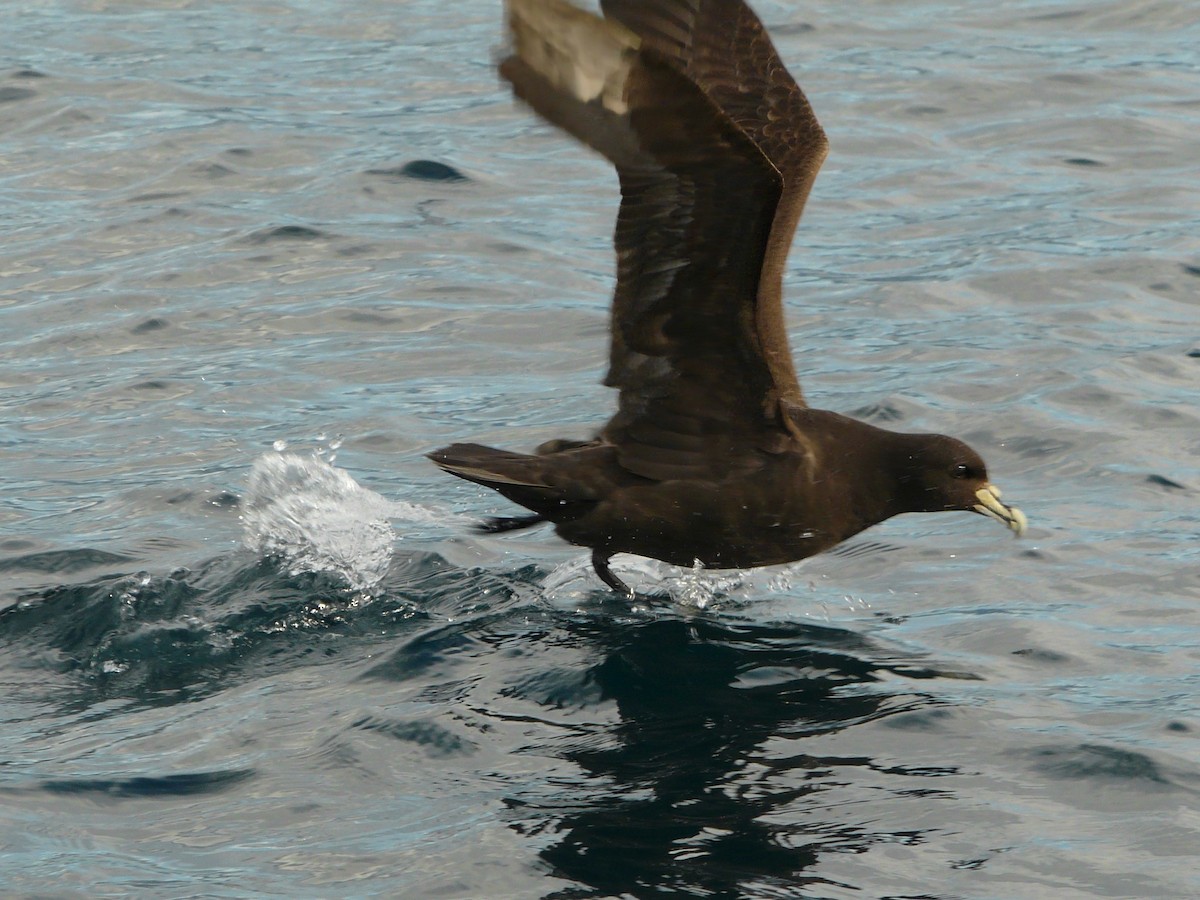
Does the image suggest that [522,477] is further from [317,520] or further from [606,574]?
[317,520]

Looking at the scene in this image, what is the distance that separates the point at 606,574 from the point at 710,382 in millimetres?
1102

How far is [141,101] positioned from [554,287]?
18.6ft

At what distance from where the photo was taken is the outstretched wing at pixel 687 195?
18.3 ft

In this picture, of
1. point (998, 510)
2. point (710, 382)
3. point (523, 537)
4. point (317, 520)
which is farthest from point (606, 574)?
point (998, 510)

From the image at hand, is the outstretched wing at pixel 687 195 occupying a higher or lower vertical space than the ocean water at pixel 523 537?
higher

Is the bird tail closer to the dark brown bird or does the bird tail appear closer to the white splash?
the dark brown bird

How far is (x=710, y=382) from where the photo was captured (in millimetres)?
6797

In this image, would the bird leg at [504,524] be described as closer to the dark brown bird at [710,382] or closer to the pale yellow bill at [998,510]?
the dark brown bird at [710,382]

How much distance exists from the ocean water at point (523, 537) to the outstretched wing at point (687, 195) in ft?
3.02

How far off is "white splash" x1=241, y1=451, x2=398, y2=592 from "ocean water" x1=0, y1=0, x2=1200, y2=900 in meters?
0.02

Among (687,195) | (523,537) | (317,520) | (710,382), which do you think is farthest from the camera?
(523,537)

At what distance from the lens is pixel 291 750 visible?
237 inches

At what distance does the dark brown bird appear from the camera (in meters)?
5.86

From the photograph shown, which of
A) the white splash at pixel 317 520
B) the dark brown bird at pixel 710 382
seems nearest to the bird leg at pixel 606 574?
the dark brown bird at pixel 710 382
